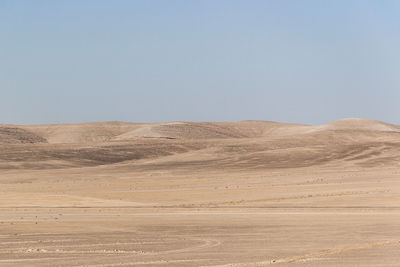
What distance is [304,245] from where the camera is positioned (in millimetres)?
16281

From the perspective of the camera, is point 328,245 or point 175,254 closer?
point 175,254

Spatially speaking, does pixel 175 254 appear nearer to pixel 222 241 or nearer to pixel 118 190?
pixel 222 241

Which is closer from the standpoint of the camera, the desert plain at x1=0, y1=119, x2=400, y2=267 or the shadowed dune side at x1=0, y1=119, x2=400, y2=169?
the desert plain at x1=0, y1=119, x2=400, y2=267

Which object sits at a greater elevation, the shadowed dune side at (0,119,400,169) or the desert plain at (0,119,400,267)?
the shadowed dune side at (0,119,400,169)

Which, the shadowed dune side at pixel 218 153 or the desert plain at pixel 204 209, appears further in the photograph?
the shadowed dune side at pixel 218 153

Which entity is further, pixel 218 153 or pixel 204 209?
pixel 218 153

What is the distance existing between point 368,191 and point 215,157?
36063mm

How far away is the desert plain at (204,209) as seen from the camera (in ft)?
49.2

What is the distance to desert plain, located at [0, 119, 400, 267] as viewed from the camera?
1500 cm

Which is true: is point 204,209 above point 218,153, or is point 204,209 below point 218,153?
below

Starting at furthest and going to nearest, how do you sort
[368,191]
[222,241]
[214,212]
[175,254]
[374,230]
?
[368,191]
[214,212]
[374,230]
[222,241]
[175,254]

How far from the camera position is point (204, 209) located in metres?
27.9

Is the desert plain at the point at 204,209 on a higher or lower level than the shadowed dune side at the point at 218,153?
lower

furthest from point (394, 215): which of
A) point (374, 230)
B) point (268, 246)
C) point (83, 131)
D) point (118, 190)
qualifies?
point (83, 131)
